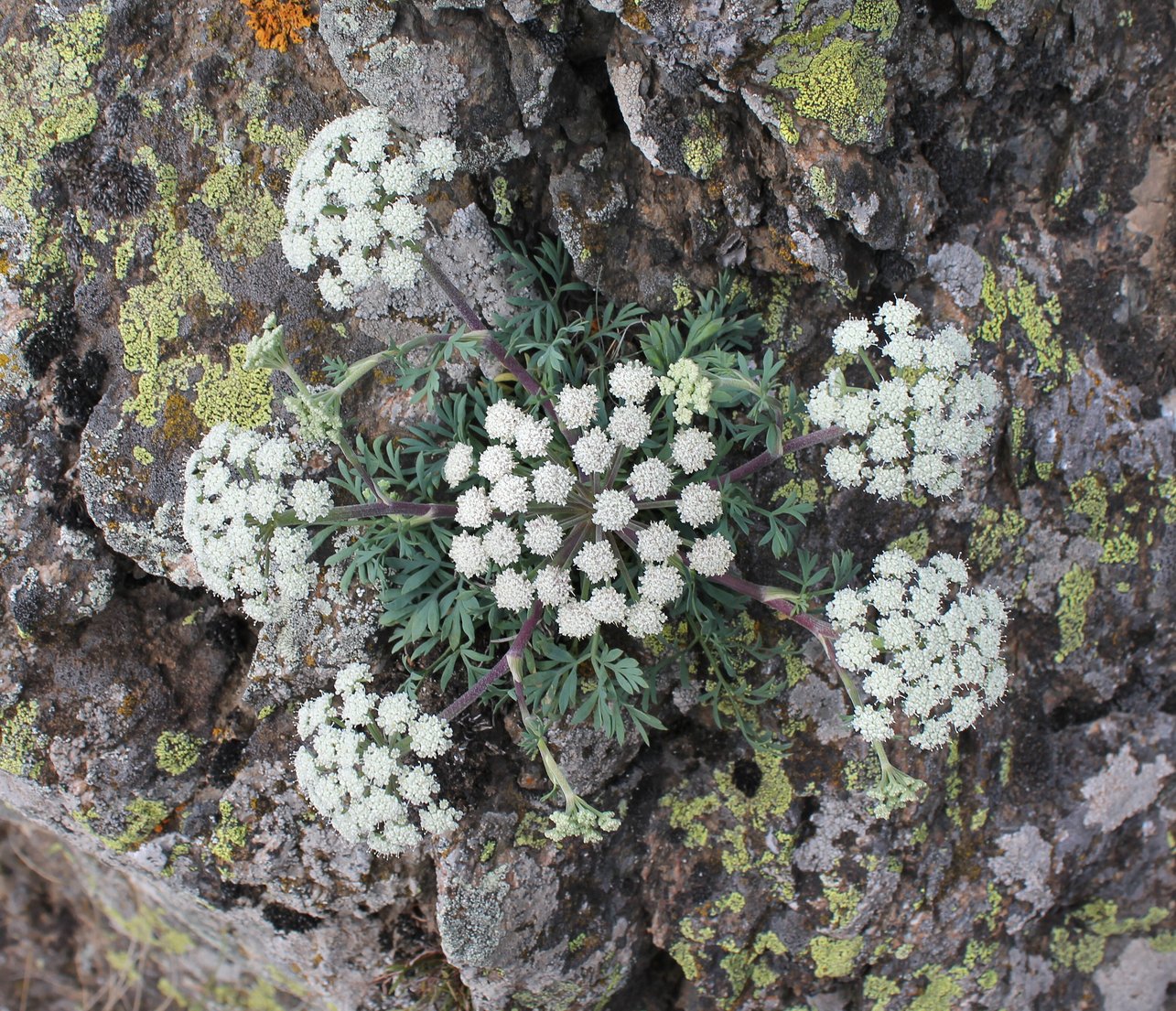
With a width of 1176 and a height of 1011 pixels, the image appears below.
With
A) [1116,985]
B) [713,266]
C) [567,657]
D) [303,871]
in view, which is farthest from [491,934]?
[1116,985]

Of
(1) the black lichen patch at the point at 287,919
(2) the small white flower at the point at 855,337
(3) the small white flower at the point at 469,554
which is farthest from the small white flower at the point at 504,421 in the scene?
(1) the black lichen patch at the point at 287,919

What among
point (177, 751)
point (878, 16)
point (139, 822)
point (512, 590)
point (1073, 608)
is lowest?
point (139, 822)

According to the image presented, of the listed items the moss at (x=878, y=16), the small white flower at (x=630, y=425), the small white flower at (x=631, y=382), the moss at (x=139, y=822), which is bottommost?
the moss at (x=139, y=822)

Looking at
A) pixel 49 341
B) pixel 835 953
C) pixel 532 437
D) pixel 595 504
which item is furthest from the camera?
pixel 835 953

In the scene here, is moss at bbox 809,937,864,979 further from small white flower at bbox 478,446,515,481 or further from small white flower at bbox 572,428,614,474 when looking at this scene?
small white flower at bbox 478,446,515,481

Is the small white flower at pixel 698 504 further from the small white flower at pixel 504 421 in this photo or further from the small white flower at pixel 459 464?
A: the small white flower at pixel 459 464

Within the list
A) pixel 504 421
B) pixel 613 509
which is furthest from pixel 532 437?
pixel 613 509

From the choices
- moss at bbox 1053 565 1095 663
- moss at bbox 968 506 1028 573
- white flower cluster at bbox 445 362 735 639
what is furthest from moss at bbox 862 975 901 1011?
white flower cluster at bbox 445 362 735 639

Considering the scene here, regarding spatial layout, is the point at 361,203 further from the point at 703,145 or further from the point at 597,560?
the point at 597,560
